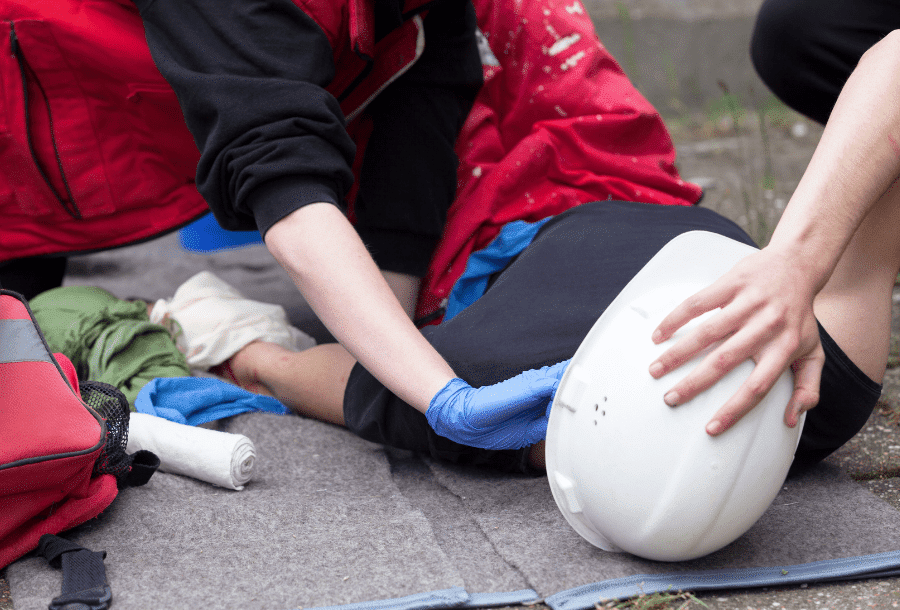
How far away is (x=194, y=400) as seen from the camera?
1370mm

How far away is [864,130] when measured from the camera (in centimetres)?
93

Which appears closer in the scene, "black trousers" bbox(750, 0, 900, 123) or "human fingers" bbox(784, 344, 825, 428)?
"human fingers" bbox(784, 344, 825, 428)

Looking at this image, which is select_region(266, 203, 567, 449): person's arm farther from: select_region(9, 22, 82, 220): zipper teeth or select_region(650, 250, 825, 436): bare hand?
select_region(9, 22, 82, 220): zipper teeth

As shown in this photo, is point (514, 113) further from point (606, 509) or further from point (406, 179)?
point (606, 509)

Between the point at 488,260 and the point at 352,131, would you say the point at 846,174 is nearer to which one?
the point at 488,260

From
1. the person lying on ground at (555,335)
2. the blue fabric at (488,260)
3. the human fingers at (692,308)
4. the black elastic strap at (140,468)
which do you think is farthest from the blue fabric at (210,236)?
the human fingers at (692,308)

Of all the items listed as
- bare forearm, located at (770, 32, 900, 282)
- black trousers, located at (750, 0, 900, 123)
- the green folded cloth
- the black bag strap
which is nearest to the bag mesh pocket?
A: the black bag strap

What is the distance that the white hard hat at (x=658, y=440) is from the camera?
82 cm

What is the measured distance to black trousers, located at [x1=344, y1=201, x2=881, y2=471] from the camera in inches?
42.5

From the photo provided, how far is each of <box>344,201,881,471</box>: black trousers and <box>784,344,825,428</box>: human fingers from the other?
0.62ft

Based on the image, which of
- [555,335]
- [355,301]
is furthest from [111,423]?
[555,335]

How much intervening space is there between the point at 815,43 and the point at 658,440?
3.40 feet

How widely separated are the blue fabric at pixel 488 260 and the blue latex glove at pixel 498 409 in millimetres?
435

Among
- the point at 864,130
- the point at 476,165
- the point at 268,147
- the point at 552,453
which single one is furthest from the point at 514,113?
the point at 552,453
